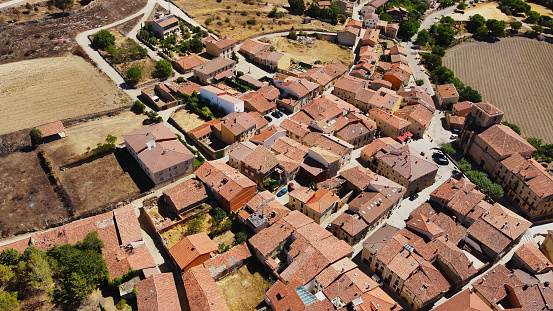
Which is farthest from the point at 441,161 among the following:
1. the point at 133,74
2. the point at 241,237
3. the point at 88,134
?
the point at 133,74

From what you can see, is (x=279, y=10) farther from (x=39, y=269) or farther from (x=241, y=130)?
(x=39, y=269)

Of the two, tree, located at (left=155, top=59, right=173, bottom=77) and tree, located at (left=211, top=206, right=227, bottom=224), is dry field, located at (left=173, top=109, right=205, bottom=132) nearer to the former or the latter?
tree, located at (left=155, top=59, right=173, bottom=77)

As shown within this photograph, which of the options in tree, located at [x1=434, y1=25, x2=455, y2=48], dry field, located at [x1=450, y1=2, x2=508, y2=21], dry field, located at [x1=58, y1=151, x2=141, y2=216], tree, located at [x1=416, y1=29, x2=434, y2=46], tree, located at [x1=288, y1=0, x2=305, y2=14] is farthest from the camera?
dry field, located at [x1=450, y1=2, x2=508, y2=21]

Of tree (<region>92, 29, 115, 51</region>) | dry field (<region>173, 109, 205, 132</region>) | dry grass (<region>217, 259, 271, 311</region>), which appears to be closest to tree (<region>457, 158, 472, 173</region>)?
dry grass (<region>217, 259, 271, 311</region>)

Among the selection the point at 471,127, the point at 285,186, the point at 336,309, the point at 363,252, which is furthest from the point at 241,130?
the point at 471,127

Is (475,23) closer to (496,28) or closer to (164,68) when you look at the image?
(496,28)

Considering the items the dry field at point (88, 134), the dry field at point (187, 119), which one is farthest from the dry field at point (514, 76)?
the dry field at point (88, 134)

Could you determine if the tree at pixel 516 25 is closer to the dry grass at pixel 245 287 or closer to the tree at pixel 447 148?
the tree at pixel 447 148
